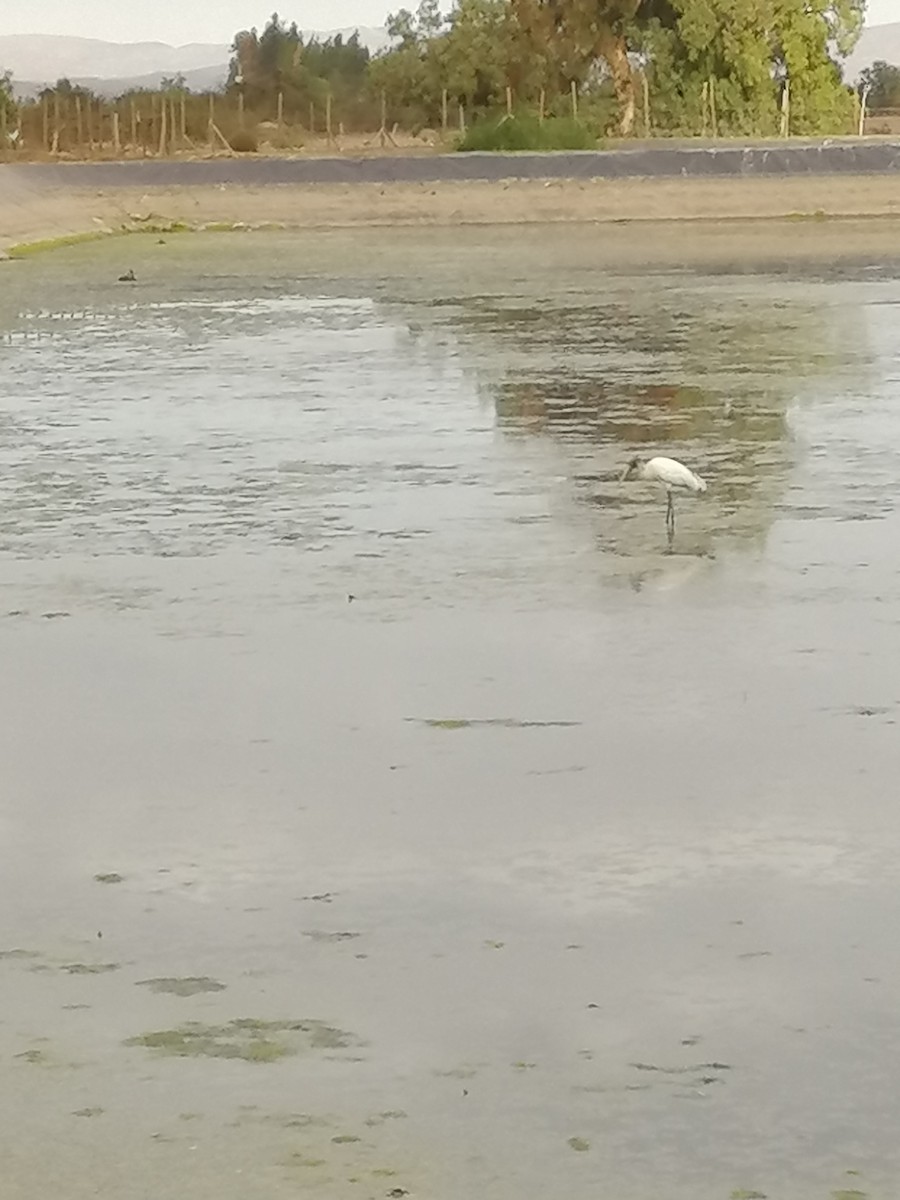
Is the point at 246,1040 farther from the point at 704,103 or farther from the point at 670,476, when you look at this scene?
the point at 704,103

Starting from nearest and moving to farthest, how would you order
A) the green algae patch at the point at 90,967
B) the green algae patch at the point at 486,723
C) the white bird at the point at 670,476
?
the green algae patch at the point at 90,967 < the green algae patch at the point at 486,723 < the white bird at the point at 670,476

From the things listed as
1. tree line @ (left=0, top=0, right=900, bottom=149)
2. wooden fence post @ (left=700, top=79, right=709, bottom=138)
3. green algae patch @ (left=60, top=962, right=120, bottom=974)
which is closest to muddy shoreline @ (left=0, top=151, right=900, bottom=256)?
tree line @ (left=0, top=0, right=900, bottom=149)

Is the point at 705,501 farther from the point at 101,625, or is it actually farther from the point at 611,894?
the point at 611,894

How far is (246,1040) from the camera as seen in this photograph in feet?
19.4

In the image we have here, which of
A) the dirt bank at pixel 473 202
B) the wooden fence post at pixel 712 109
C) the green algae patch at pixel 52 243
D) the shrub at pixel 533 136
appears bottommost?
the green algae patch at pixel 52 243

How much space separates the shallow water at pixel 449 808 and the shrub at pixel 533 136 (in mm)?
44628

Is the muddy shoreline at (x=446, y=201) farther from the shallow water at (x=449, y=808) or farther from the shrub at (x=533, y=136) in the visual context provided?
the shallow water at (x=449, y=808)

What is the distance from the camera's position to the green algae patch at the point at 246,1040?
19.2ft

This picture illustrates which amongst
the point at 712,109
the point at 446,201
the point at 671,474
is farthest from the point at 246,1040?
the point at 712,109

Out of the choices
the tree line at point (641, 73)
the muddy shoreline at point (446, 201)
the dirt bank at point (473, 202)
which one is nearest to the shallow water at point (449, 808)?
the muddy shoreline at point (446, 201)

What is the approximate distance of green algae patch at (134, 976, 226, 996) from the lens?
622 cm

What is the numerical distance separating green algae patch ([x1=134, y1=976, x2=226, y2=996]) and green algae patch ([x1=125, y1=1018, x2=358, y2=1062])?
196 mm

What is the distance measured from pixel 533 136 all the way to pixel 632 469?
4805 centimetres

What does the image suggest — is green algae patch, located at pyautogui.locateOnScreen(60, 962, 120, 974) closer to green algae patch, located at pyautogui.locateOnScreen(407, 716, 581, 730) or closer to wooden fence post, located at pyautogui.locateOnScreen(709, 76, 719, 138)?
green algae patch, located at pyautogui.locateOnScreen(407, 716, 581, 730)
